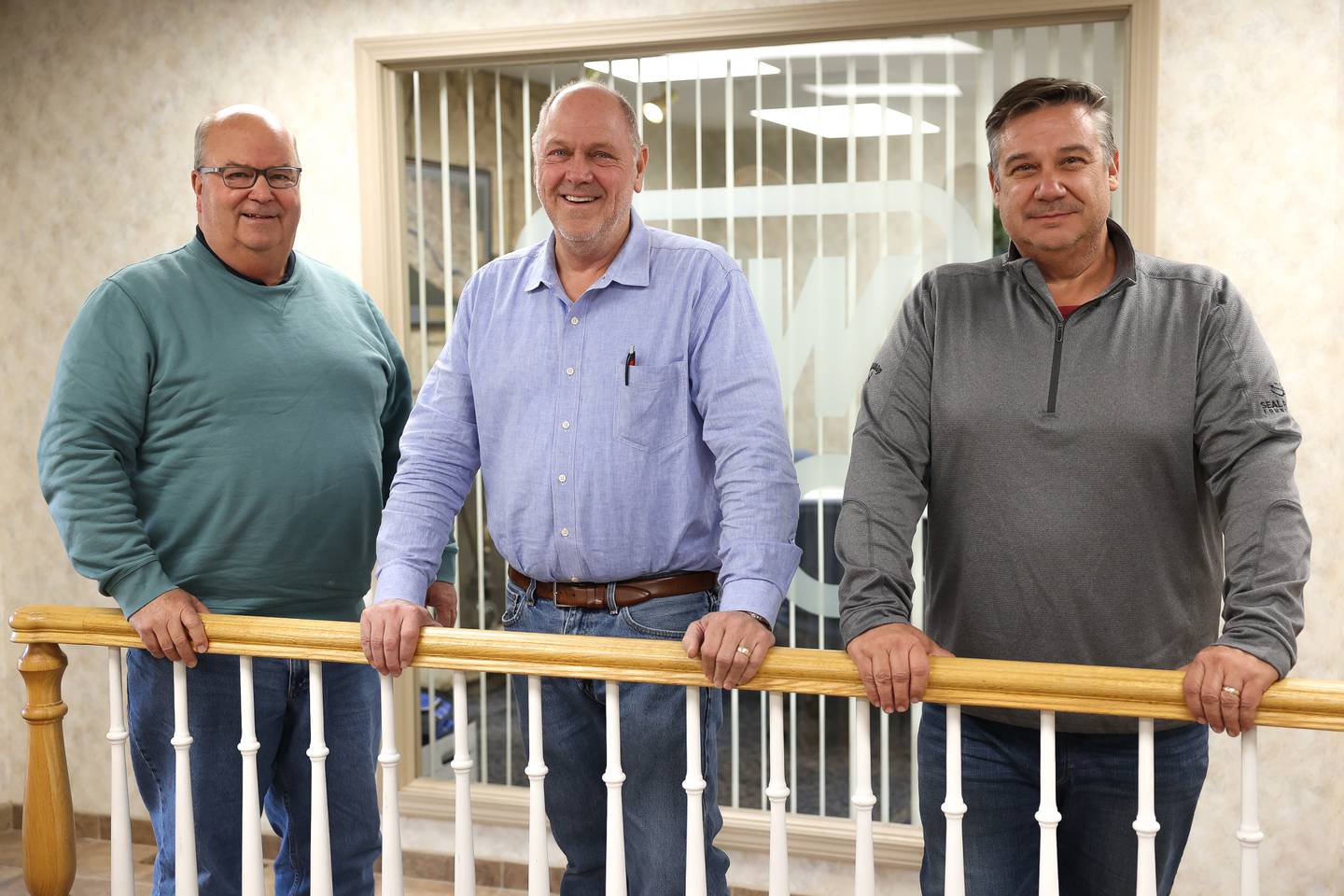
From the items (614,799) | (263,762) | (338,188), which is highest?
(338,188)

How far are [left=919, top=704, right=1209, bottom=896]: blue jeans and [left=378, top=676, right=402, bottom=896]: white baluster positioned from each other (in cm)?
75

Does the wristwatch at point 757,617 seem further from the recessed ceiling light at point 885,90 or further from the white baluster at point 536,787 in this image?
the recessed ceiling light at point 885,90

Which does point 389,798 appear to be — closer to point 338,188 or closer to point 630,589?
point 630,589

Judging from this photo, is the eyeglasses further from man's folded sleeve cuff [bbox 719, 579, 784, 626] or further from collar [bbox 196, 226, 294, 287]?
man's folded sleeve cuff [bbox 719, 579, 784, 626]

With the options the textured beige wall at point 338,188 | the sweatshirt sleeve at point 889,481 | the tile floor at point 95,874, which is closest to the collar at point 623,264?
the sweatshirt sleeve at point 889,481

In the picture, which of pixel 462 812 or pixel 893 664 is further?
pixel 462 812

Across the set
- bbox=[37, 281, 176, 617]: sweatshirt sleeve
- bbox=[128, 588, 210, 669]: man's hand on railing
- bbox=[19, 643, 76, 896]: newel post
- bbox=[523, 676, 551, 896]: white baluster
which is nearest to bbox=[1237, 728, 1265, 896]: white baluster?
bbox=[523, 676, 551, 896]: white baluster

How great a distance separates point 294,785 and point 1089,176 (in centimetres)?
166

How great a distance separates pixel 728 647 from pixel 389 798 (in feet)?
1.82

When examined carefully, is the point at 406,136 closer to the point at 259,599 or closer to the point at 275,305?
the point at 275,305

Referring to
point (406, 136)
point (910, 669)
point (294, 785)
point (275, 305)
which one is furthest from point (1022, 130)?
point (406, 136)

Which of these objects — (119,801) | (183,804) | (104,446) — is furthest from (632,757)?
(104,446)

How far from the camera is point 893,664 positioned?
1498 mm

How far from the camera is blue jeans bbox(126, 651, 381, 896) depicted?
2.04 meters
